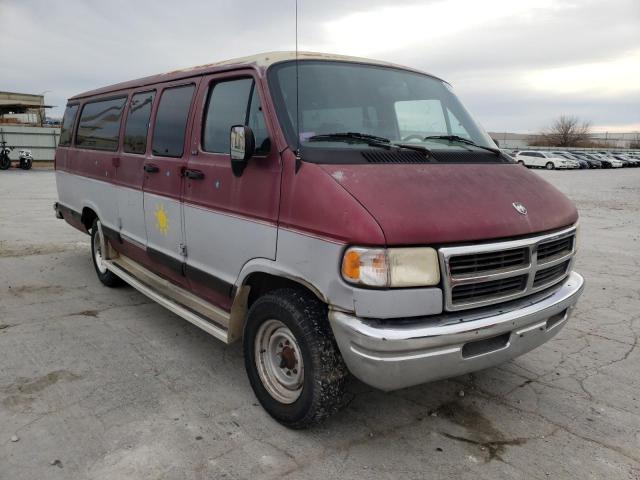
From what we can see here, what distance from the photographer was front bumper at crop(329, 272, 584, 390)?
259cm

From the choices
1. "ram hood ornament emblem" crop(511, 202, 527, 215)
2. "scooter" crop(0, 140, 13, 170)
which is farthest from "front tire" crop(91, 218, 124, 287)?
"scooter" crop(0, 140, 13, 170)

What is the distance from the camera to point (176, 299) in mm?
4312

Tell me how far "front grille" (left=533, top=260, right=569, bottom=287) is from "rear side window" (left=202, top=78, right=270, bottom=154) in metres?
1.84

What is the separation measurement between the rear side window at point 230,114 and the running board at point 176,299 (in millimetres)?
1193

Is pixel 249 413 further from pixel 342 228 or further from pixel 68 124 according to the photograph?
pixel 68 124

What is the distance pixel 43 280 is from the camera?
6418mm

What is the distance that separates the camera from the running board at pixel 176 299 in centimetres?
370

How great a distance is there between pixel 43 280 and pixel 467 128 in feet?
17.5

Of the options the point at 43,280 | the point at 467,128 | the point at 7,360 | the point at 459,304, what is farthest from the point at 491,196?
the point at 43,280

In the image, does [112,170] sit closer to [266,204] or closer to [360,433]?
[266,204]

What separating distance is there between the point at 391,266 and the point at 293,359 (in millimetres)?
995

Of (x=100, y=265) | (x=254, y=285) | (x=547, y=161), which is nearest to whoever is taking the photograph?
(x=254, y=285)

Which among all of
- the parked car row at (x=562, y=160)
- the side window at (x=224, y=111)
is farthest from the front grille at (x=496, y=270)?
the parked car row at (x=562, y=160)

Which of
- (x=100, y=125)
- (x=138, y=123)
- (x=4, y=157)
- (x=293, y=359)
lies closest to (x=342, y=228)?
(x=293, y=359)
